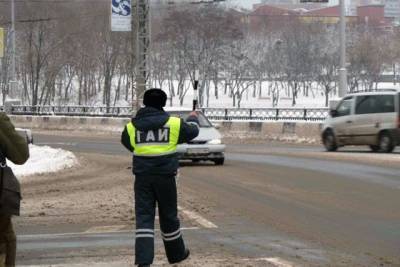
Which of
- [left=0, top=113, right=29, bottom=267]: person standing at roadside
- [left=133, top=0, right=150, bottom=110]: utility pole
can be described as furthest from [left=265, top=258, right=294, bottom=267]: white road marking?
[left=133, top=0, right=150, bottom=110]: utility pole

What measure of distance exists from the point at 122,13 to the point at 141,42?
103 centimetres

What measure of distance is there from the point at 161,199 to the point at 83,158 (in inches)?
671

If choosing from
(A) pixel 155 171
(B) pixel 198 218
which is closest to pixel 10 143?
(A) pixel 155 171

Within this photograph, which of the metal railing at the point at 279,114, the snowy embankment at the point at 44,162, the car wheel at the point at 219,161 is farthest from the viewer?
the metal railing at the point at 279,114

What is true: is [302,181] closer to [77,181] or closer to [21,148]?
[77,181]

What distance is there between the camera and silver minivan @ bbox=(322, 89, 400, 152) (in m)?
24.0

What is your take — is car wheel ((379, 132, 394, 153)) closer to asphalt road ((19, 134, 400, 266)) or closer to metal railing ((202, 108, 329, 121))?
asphalt road ((19, 134, 400, 266))

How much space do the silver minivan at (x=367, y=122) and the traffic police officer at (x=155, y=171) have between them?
56.5 feet

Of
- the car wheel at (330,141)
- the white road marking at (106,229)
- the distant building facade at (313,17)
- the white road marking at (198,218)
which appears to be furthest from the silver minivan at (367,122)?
the distant building facade at (313,17)

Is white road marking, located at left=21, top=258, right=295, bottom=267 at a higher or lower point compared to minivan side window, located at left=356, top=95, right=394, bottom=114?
lower

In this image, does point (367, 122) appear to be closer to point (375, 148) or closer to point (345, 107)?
point (375, 148)

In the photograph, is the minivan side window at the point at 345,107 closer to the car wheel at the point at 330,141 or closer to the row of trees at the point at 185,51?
the car wheel at the point at 330,141

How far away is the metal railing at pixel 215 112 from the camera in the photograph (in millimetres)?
45562

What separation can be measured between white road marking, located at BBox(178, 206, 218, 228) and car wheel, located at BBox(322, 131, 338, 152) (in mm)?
14946
